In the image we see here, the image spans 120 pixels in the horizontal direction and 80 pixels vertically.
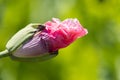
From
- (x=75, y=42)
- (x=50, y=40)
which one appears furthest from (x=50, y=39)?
(x=75, y=42)

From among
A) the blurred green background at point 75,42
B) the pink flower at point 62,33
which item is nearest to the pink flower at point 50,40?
the pink flower at point 62,33

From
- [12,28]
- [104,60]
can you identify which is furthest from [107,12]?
[12,28]

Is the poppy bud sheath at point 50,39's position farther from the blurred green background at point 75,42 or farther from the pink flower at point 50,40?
the blurred green background at point 75,42

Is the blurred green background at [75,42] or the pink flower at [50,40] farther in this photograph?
the blurred green background at [75,42]

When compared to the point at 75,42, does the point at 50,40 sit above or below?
below

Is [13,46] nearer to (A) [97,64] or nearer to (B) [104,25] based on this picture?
(A) [97,64]

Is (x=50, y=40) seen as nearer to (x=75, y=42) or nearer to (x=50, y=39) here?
(x=50, y=39)
